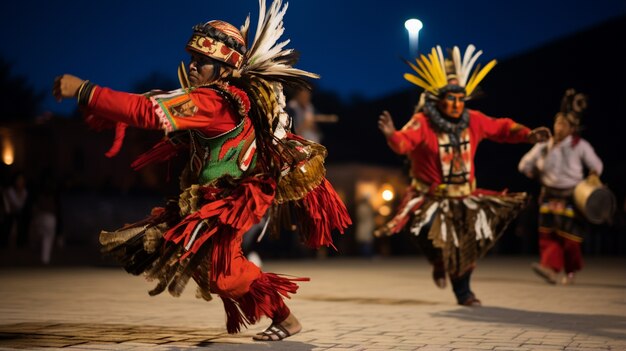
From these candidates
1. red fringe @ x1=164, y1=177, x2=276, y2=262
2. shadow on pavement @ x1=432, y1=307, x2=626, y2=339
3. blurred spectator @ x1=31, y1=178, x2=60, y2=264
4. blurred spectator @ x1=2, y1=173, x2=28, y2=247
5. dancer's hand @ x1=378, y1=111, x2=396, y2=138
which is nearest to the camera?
red fringe @ x1=164, y1=177, x2=276, y2=262

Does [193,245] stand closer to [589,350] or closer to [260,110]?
[260,110]

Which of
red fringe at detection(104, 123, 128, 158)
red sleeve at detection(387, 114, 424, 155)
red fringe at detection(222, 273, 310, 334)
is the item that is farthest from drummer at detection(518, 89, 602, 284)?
red fringe at detection(104, 123, 128, 158)

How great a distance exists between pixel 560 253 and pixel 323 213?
6.38 meters

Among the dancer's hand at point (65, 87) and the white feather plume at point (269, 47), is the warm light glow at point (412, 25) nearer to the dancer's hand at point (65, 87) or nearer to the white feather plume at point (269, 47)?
the white feather plume at point (269, 47)

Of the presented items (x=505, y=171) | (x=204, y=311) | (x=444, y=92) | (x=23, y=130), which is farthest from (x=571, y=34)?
(x=23, y=130)

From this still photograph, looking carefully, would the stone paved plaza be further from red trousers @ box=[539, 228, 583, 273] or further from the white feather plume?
the white feather plume

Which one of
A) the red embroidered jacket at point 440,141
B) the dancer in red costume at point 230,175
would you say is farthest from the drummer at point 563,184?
the dancer in red costume at point 230,175

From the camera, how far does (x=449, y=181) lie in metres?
8.49

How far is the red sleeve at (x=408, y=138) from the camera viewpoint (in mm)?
8234

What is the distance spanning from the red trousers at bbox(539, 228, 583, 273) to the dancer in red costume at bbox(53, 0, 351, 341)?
629 cm

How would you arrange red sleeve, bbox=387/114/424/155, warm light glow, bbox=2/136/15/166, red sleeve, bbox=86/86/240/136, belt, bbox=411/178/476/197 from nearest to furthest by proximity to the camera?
red sleeve, bbox=86/86/240/136, red sleeve, bbox=387/114/424/155, belt, bbox=411/178/476/197, warm light glow, bbox=2/136/15/166

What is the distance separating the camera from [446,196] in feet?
27.8

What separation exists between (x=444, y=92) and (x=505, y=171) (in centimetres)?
1840

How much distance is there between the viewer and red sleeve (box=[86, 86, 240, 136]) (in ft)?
15.5
